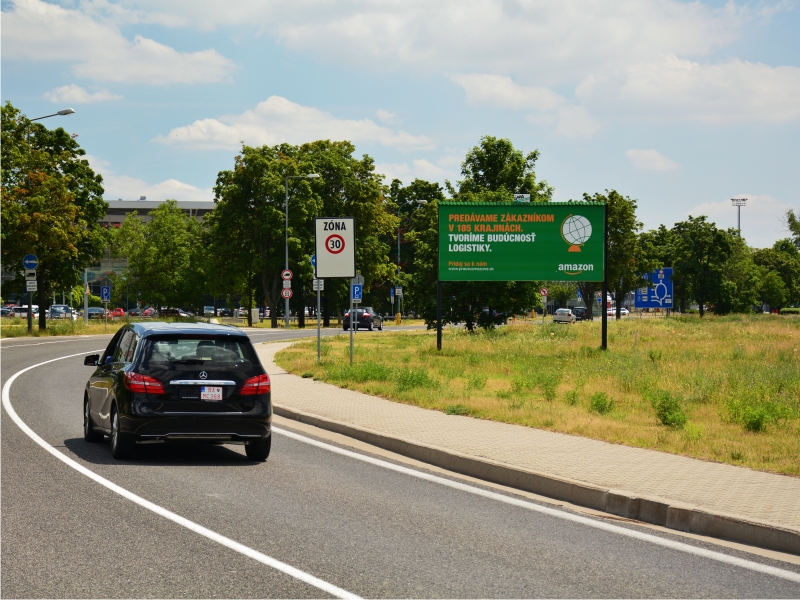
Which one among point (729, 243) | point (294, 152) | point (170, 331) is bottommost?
point (170, 331)

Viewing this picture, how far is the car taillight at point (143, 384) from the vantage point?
1043 centimetres

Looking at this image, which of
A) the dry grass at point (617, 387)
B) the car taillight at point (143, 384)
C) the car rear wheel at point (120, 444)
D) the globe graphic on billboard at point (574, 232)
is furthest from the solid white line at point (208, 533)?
the globe graphic on billboard at point (574, 232)

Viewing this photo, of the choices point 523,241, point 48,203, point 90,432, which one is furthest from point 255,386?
point 48,203

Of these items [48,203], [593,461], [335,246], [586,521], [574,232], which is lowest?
[586,521]

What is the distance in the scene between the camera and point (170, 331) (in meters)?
10.9

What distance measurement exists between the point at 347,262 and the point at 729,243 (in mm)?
65041

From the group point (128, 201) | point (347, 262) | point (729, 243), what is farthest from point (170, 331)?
point (128, 201)

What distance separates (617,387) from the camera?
735 inches

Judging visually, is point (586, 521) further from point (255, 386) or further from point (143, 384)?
point (143, 384)

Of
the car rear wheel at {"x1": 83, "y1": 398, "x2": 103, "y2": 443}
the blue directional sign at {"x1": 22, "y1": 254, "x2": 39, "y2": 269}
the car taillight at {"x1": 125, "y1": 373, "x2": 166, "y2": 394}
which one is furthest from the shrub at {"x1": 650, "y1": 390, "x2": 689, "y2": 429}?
the blue directional sign at {"x1": 22, "y1": 254, "x2": 39, "y2": 269}

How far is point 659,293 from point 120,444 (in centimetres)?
2807

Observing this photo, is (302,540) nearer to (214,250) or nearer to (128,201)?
(214,250)

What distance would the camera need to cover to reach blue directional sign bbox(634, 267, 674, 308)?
34.8 m

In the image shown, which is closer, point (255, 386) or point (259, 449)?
point (255, 386)
